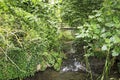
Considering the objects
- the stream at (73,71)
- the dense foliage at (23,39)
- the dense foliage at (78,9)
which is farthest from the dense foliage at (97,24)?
the dense foliage at (23,39)

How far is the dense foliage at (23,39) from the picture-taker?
381cm

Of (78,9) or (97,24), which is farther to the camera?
(78,9)

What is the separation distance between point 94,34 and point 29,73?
1.75 m

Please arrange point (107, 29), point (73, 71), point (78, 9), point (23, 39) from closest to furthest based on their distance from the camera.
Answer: point (107, 29)
point (23, 39)
point (78, 9)
point (73, 71)

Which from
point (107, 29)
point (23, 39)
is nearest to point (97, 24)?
point (107, 29)

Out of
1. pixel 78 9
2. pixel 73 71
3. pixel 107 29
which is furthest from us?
pixel 73 71

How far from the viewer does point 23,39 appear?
413 cm

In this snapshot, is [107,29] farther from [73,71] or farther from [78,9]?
[73,71]

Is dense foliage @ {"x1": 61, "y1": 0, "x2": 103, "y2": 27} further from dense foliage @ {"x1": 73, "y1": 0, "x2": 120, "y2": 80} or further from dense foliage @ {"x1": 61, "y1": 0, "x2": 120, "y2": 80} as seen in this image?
dense foliage @ {"x1": 73, "y1": 0, "x2": 120, "y2": 80}

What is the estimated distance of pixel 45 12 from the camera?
16.1ft

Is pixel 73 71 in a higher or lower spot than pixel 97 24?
lower

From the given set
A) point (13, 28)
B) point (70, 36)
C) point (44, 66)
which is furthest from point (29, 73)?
point (70, 36)

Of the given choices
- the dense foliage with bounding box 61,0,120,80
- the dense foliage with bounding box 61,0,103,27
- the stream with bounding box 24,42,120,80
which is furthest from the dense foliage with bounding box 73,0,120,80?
the stream with bounding box 24,42,120,80

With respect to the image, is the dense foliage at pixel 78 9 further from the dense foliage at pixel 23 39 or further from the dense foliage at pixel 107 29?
the dense foliage at pixel 107 29
